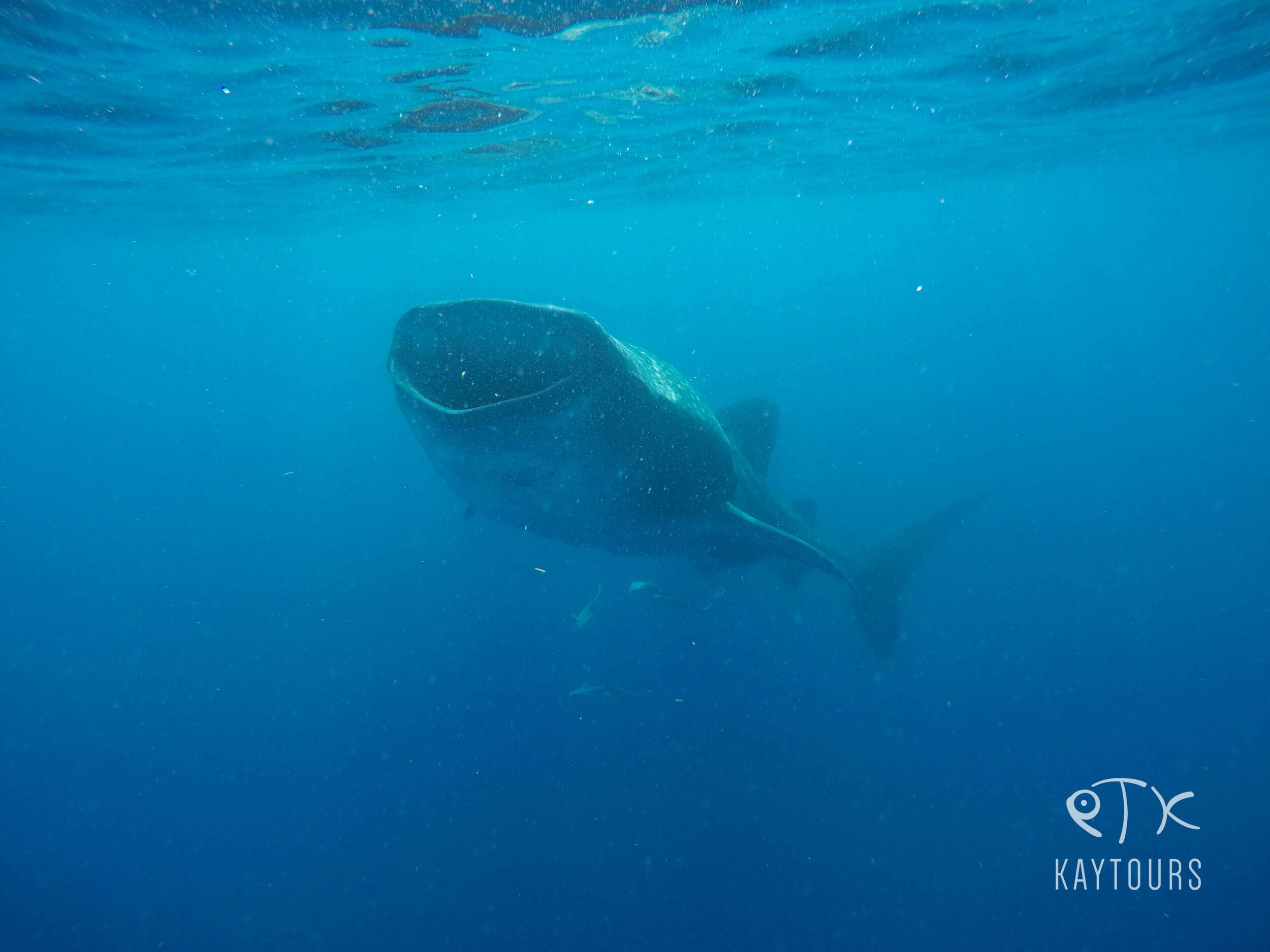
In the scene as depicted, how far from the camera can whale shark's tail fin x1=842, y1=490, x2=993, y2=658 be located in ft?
26.3

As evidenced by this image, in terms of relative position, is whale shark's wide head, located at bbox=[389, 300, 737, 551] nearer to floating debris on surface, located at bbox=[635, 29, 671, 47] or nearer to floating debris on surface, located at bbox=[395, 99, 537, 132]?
floating debris on surface, located at bbox=[635, 29, 671, 47]

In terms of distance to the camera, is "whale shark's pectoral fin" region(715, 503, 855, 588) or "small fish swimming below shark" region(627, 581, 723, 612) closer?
"whale shark's pectoral fin" region(715, 503, 855, 588)

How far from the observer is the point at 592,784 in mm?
10969

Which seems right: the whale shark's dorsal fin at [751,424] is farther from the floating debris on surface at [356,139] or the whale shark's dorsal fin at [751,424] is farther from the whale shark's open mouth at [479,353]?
the floating debris on surface at [356,139]

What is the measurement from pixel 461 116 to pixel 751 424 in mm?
10072

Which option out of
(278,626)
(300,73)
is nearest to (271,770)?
(278,626)

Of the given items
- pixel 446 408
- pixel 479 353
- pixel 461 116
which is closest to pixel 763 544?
pixel 479 353

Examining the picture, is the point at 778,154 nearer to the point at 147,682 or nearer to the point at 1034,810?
the point at 1034,810

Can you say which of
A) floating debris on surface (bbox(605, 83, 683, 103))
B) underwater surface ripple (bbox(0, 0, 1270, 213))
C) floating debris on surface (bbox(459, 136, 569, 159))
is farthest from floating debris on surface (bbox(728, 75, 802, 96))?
floating debris on surface (bbox(459, 136, 569, 159))

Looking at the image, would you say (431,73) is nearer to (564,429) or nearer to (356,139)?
(356,139)

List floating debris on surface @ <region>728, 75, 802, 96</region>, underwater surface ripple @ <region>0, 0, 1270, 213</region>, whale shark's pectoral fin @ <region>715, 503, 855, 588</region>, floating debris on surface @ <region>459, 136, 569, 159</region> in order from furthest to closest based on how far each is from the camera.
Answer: floating debris on surface @ <region>459, 136, 569, 159</region> → floating debris on surface @ <region>728, 75, 802, 96</region> → underwater surface ripple @ <region>0, 0, 1270, 213</region> → whale shark's pectoral fin @ <region>715, 503, 855, 588</region>

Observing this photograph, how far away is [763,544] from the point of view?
5762 mm

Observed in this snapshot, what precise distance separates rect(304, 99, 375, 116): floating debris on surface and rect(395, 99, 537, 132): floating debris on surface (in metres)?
0.90

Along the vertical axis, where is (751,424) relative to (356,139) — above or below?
below
